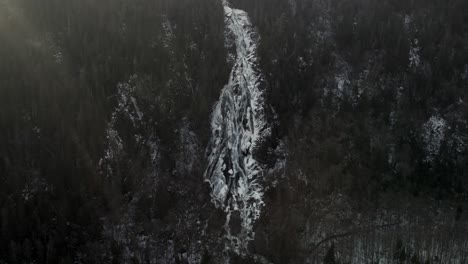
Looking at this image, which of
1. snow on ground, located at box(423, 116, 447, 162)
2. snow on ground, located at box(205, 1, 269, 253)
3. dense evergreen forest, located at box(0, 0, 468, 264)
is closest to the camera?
dense evergreen forest, located at box(0, 0, 468, 264)

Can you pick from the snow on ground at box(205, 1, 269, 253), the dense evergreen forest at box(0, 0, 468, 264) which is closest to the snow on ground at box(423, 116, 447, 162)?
the dense evergreen forest at box(0, 0, 468, 264)

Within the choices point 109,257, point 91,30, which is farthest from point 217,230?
point 91,30

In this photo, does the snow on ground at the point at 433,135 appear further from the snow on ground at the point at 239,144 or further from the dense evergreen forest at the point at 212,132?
the snow on ground at the point at 239,144

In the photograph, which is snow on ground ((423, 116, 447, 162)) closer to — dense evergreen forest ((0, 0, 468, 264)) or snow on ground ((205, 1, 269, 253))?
dense evergreen forest ((0, 0, 468, 264))

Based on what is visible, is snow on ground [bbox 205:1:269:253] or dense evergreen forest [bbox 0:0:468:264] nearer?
dense evergreen forest [bbox 0:0:468:264]

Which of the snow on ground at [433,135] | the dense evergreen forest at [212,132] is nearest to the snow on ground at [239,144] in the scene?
A: the dense evergreen forest at [212,132]
